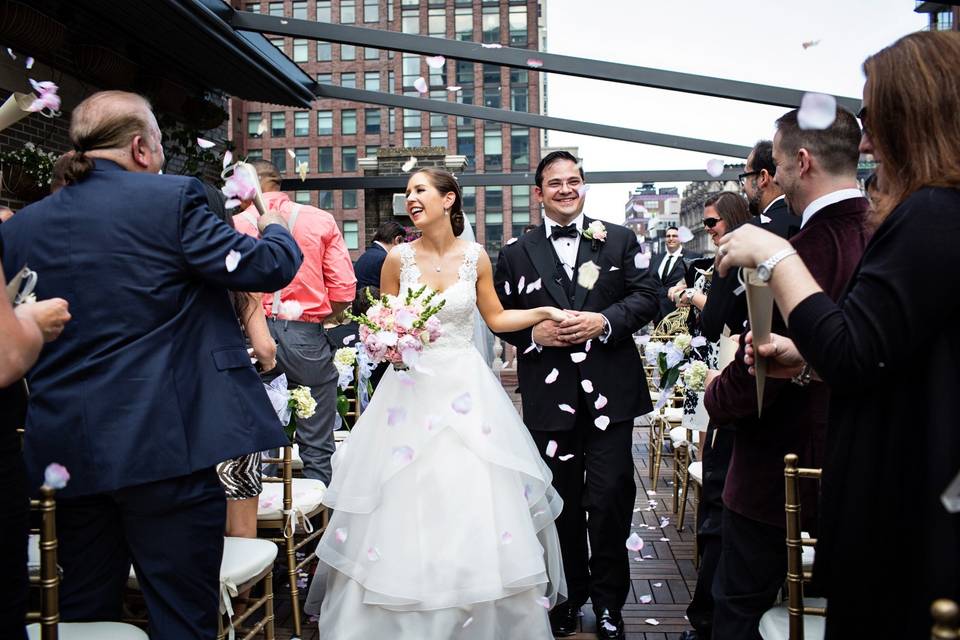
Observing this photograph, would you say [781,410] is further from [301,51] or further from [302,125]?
[301,51]

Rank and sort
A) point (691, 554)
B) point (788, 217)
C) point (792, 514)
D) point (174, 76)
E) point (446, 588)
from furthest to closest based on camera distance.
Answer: point (174, 76) → point (691, 554) → point (446, 588) → point (788, 217) → point (792, 514)

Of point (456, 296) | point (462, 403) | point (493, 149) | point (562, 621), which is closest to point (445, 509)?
point (462, 403)

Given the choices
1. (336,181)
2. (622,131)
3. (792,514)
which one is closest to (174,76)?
(336,181)

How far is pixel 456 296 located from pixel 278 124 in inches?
2949

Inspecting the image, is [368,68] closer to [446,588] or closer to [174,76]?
[174,76]

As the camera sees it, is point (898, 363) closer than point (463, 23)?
Yes

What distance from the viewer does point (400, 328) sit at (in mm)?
3578

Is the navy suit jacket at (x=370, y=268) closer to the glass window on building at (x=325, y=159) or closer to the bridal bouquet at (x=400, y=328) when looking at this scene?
the bridal bouquet at (x=400, y=328)

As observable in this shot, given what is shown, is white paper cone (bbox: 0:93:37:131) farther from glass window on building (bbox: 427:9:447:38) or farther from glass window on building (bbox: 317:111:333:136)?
glass window on building (bbox: 427:9:447:38)

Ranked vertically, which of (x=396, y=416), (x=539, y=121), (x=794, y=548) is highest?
(x=539, y=121)

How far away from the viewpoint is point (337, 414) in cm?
595

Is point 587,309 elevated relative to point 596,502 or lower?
elevated

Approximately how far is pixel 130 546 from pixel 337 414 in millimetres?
3533

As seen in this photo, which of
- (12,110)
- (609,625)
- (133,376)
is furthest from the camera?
(609,625)
